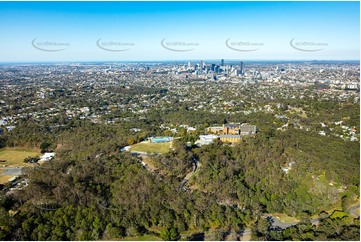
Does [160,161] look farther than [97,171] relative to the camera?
Yes

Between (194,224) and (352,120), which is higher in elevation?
(352,120)

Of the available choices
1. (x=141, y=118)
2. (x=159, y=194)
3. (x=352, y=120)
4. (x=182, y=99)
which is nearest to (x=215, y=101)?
(x=182, y=99)

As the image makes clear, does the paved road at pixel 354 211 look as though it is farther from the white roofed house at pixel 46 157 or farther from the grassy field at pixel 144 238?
Answer: the white roofed house at pixel 46 157

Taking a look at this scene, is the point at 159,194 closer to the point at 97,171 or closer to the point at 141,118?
the point at 97,171

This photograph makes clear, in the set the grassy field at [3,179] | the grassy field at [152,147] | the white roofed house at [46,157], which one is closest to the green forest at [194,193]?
the white roofed house at [46,157]

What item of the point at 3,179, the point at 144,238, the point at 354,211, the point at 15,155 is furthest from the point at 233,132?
the point at 15,155

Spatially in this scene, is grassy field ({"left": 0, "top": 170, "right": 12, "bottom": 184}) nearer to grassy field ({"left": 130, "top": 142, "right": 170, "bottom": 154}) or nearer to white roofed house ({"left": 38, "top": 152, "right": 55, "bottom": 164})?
white roofed house ({"left": 38, "top": 152, "right": 55, "bottom": 164})

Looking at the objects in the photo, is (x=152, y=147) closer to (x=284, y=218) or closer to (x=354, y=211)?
(x=284, y=218)

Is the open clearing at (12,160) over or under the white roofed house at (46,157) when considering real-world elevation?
under
